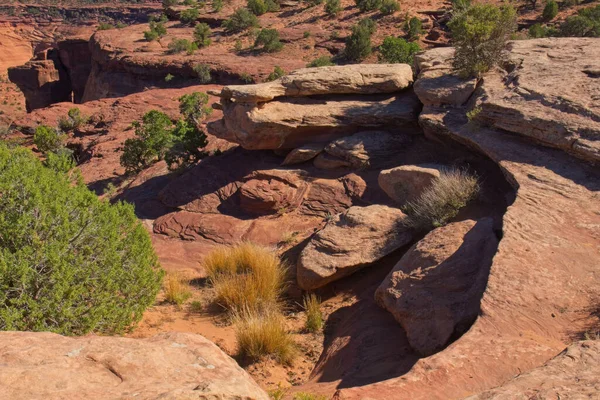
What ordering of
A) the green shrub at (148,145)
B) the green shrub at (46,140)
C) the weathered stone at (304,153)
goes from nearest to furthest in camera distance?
the weathered stone at (304,153) → the green shrub at (148,145) → the green shrub at (46,140)

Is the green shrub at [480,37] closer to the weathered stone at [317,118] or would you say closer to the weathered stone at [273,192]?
the weathered stone at [317,118]

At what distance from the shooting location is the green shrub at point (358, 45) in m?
24.5

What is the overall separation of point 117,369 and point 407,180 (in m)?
6.88

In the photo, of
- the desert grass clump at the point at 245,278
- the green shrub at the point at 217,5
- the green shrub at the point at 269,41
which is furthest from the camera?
the green shrub at the point at 217,5

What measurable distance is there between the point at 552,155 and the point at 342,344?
4.18 meters

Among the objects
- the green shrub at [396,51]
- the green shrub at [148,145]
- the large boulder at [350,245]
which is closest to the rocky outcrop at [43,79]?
the green shrub at [148,145]

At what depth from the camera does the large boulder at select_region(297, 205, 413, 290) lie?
7.52 m

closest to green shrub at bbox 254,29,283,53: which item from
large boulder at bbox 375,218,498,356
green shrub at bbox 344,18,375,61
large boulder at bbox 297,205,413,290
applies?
green shrub at bbox 344,18,375,61

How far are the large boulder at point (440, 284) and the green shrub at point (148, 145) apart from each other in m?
11.9

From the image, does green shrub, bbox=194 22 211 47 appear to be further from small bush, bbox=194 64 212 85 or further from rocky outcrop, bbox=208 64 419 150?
rocky outcrop, bbox=208 64 419 150

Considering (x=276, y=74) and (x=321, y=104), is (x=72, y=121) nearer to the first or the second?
(x=276, y=74)

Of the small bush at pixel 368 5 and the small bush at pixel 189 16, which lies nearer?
the small bush at pixel 368 5

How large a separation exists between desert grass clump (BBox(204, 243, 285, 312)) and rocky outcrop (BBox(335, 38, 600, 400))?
3.27 metres

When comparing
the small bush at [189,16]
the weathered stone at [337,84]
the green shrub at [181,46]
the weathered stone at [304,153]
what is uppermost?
the small bush at [189,16]
